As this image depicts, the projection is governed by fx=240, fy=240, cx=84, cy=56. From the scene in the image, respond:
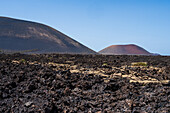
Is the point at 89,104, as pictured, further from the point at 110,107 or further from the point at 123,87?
the point at 123,87

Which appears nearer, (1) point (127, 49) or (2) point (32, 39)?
(2) point (32, 39)

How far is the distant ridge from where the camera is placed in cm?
6884

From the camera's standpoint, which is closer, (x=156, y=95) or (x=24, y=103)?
(x=24, y=103)

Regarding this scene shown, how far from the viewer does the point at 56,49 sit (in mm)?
72125

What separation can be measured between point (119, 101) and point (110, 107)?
59 cm

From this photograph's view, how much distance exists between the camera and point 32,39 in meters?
77.6

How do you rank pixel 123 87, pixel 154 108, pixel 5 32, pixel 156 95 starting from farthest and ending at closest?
1. pixel 5 32
2. pixel 123 87
3. pixel 156 95
4. pixel 154 108

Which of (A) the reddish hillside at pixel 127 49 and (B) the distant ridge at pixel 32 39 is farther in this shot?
(A) the reddish hillside at pixel 127 49

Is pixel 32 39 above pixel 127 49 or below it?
→ above

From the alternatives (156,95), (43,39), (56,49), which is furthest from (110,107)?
(43,39)

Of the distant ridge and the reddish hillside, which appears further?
the reddish hillside

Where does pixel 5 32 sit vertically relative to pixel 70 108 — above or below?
above

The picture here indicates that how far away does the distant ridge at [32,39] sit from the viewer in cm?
6884

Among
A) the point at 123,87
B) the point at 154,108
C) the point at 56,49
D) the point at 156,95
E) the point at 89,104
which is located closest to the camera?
the point at 154,108
